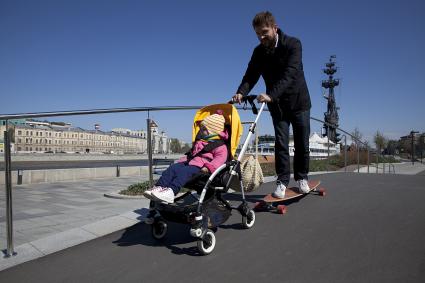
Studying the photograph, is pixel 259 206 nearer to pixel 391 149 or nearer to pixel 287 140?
pixel 287 140

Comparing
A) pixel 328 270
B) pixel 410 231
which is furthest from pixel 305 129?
pixel 328 270

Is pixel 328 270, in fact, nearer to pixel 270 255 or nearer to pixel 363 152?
pixel 270 255

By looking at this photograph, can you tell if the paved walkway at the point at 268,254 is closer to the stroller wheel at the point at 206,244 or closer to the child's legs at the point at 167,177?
the stroller wheel at the point at 206,244

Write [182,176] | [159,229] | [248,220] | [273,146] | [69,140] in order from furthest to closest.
A: 1. [69,140]
2. [273,146]
3. [248,220]
4. [159,229]
5. [182,176]

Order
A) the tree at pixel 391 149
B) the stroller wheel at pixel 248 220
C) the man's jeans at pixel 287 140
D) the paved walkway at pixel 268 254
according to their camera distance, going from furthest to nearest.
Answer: the tree at pixel 391 149 < the man's jeans at pixel 287 140 < the stroller wheel at pixel 248 220 < the paved walkway at pixel 268 254

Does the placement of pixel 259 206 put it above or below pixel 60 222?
above

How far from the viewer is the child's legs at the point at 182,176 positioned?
8.91ft

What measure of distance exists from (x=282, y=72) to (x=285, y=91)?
0.24 metres

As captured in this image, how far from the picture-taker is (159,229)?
3000mm

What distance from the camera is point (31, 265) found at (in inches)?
99.7

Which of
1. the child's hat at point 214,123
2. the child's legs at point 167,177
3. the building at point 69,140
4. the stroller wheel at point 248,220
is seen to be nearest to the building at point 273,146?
the child's hat at point 214,123

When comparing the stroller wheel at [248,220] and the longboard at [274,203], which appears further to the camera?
the longboard at [274,203]

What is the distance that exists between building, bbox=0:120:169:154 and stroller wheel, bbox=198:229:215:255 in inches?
78.4

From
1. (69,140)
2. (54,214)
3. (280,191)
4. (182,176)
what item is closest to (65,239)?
(182,176)
